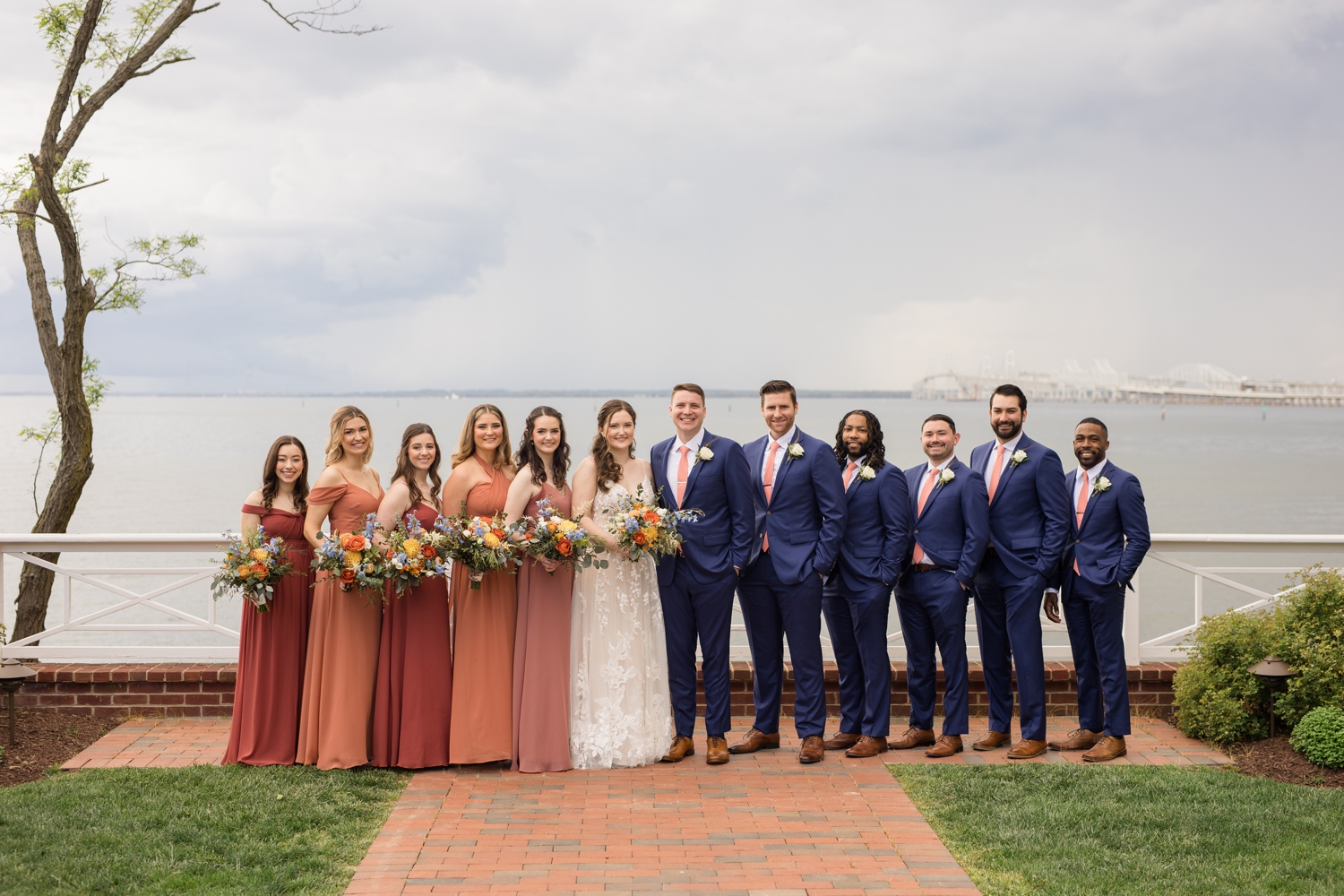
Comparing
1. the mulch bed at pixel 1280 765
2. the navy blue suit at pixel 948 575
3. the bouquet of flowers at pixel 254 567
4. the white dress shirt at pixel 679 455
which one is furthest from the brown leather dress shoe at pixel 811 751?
the bouquet of flowers at pixel 254 567

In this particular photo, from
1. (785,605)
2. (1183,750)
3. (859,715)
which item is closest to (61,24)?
(785,605)

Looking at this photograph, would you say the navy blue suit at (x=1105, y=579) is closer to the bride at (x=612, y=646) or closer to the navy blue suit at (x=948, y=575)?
the navy blue suit at (x=948, y=575)

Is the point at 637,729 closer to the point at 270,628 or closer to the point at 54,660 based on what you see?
the point at 270,628

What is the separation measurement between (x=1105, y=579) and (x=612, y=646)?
120 inches

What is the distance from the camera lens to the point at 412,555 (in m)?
6.43

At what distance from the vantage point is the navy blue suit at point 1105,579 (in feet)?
22.6

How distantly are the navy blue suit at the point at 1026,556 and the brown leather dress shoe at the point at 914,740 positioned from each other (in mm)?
600

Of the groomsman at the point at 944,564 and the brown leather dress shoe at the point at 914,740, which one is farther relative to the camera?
the brown leather dress shoe at the point at 914,740

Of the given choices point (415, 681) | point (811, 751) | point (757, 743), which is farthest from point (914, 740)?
point (415, 681)

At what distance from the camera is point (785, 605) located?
7.02m

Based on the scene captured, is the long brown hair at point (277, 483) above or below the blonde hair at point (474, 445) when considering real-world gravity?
below

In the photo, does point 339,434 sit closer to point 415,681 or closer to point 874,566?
point 415,681

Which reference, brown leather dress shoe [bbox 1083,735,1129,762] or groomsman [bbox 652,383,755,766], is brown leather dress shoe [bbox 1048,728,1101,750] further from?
groomsman [bbox 652,383,755,766]

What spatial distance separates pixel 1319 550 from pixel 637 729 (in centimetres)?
548
